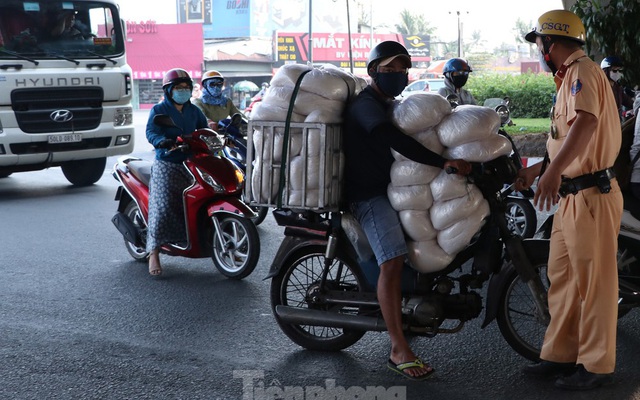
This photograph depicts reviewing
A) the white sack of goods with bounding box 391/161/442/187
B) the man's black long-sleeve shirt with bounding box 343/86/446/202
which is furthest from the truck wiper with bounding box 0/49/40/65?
the white sack of goods with bounding box 391/161/442/187

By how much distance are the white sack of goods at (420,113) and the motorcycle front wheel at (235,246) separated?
268 cm

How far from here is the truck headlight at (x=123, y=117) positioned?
12.8 meters

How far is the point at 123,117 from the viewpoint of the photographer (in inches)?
508

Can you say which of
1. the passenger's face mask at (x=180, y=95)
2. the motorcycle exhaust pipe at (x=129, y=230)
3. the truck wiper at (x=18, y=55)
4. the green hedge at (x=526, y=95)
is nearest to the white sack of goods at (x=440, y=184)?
the passenger's face mask at (x=180, y=95)

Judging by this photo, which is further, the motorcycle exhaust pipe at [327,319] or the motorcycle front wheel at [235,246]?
the motorcycle front wheel at [235,246]

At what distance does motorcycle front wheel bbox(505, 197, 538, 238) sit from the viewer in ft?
27.0

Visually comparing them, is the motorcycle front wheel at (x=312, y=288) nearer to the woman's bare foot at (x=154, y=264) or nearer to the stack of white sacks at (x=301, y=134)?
the stack of white sacks at (x=301, y=134)

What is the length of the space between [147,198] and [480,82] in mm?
19361

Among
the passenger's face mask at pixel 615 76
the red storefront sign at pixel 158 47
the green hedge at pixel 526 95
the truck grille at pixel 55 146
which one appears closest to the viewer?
the passenger's face mask at pixel 615 76

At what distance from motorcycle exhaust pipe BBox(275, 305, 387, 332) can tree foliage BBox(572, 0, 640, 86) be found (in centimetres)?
697

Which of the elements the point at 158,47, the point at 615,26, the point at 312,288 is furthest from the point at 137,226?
the point at 158,47

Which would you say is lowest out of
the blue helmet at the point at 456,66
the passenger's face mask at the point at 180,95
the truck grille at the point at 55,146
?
the truck grille at the point at 55,146

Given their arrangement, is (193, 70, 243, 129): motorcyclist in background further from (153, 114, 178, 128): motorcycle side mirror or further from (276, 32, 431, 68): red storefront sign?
(276, 32, 431, 68): red storefront sign

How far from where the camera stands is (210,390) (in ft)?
14.6
